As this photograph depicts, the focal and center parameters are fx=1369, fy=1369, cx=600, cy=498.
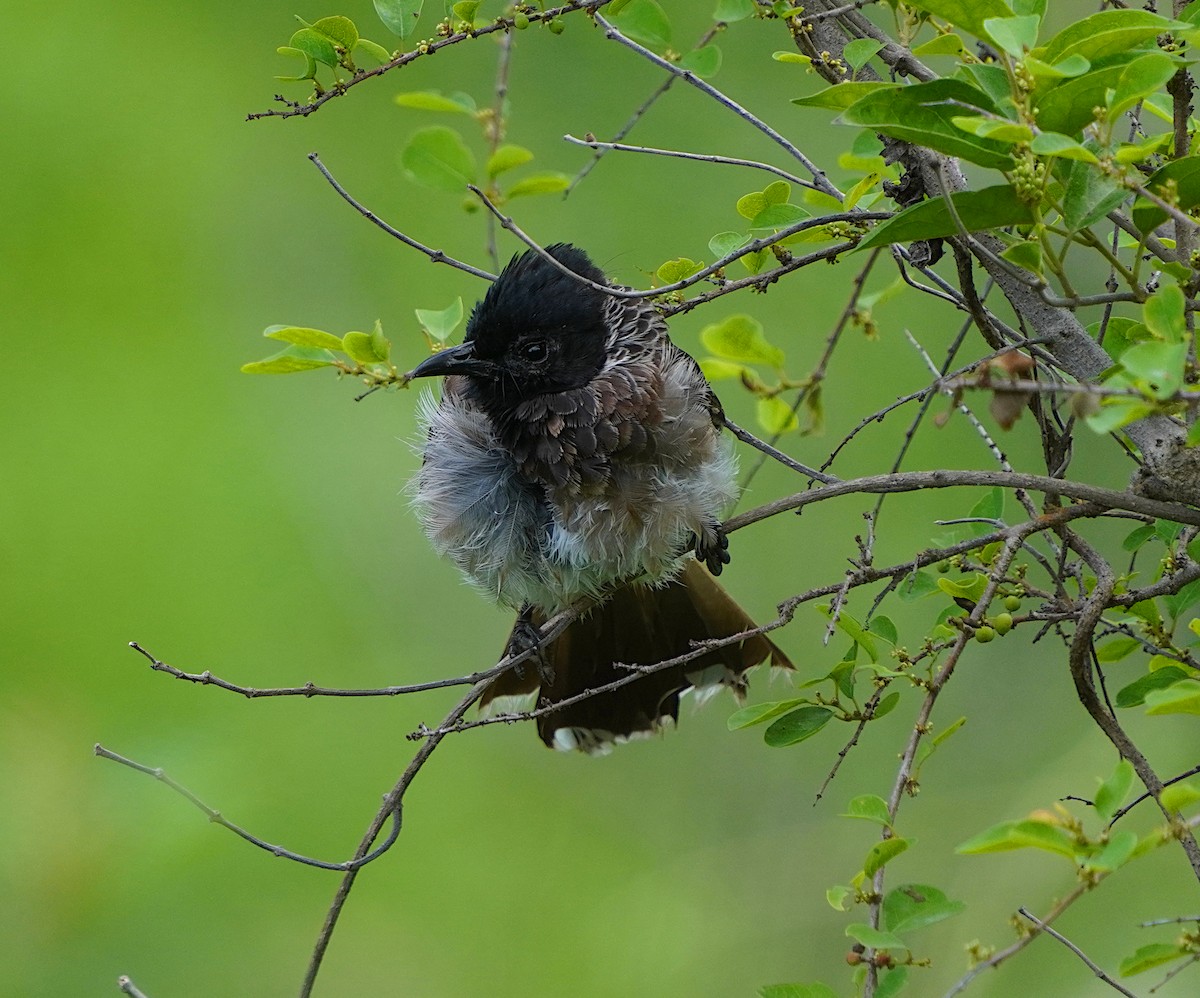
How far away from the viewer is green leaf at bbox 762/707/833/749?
2295 mm

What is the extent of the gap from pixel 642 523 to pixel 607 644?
27.8 inches

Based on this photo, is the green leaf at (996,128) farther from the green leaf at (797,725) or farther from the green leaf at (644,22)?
the green leaf at (797,725)

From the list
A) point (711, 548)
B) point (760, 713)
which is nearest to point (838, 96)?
point (760, 713)

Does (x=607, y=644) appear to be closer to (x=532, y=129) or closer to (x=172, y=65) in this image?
(x=532, y=129)

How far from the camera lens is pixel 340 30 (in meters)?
→ 2.35

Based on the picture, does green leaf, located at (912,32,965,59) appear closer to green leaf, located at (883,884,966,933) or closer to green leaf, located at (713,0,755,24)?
green leaf, located at (713,0,755,24)

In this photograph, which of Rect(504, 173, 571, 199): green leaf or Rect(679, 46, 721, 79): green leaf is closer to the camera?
Rect(504, 173, 571, 199): green leaf

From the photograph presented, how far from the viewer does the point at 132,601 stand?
619 cm

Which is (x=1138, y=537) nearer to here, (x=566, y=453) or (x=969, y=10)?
(x=969, y=10)

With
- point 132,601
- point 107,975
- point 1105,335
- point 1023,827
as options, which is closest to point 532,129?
point 132,601

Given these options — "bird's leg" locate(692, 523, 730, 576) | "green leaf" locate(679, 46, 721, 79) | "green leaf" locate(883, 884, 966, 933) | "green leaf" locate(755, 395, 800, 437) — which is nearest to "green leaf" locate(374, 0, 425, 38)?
"green leaf" locate(679, 46, 721, 79)

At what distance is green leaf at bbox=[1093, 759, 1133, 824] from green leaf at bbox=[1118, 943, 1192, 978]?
19 cm

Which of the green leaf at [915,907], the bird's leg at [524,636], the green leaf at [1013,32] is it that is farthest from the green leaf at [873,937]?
the bird's leg at [524,636]

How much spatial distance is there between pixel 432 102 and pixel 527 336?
180cm
